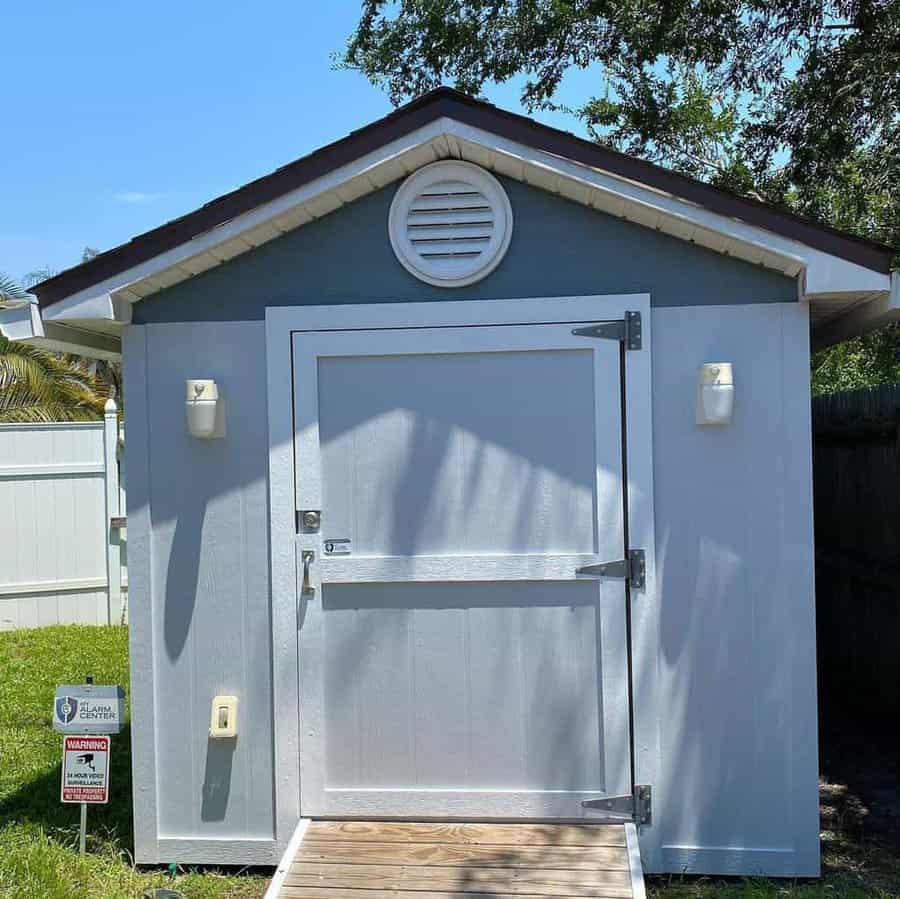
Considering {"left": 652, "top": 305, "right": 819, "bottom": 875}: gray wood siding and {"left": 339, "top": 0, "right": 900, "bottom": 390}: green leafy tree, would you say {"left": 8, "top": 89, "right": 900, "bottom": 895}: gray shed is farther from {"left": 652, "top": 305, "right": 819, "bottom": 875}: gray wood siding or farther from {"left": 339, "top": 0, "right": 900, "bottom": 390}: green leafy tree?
{"left": 339, "top": 0, "right": 900, "bottom": 390}: green leafy tree

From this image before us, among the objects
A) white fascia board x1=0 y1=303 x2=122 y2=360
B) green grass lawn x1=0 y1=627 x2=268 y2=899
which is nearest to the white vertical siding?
green grass lawn x1=0 y1=627 x2=268 y2=899

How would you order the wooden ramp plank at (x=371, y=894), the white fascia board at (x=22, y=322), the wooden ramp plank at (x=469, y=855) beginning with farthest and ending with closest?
the white fascia board at (x=22, y=322) → the wooden ramp plank at (x=469, y=855) → the wooden ramp plank at (x=371, y=894)

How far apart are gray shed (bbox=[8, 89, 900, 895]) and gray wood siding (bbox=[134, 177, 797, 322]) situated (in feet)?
0.04

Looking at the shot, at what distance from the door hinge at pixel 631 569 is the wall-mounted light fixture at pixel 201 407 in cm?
157

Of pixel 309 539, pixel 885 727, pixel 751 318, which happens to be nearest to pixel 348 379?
pixel 309 539

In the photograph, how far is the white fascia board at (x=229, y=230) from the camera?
384 cm

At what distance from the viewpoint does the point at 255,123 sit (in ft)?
49.4

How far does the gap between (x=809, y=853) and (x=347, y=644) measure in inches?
76.3

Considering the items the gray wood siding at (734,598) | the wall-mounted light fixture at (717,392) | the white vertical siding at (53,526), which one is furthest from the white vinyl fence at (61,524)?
the wall-mounted light fixture at (717,392)

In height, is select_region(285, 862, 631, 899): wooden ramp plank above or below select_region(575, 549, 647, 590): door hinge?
below

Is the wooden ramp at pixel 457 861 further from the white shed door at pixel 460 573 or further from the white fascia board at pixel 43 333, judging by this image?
the white fascia board at pixel 43 333

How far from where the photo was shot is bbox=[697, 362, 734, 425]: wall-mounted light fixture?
3850 millimetres

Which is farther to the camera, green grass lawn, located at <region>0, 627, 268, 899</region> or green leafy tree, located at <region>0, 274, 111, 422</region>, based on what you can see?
green leafy tree, located at <region>0, 274, 111, 422</region>

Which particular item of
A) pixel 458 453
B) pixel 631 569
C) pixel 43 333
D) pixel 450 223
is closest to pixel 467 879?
pixel 631 569
